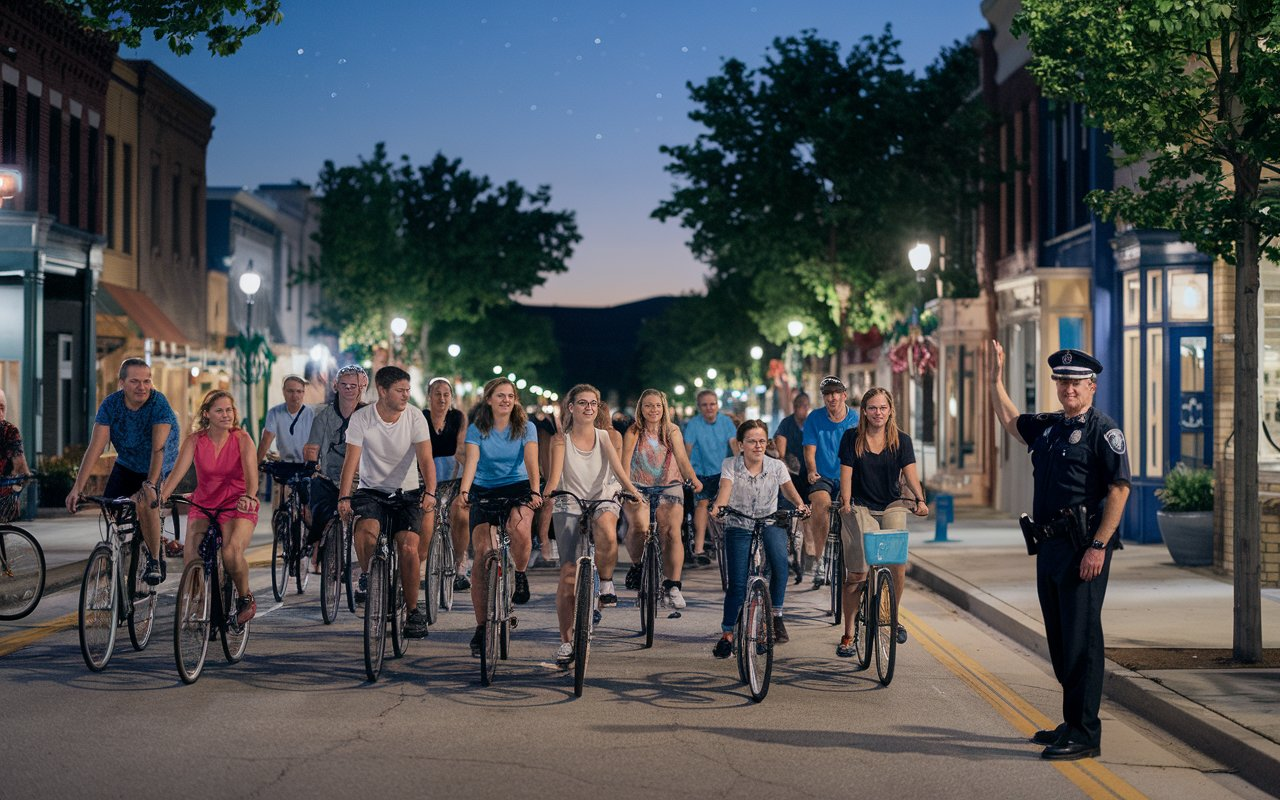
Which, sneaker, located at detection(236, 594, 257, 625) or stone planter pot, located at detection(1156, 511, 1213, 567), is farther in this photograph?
stone planter pot, located at detection(1156, 511, 1213, 567)

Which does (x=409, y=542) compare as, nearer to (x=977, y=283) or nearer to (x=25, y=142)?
(x=25, y=142)

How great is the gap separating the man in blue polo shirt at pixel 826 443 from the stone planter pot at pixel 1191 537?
4.70 m

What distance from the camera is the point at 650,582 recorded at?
12664mm

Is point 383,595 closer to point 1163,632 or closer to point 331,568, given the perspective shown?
point 331,568

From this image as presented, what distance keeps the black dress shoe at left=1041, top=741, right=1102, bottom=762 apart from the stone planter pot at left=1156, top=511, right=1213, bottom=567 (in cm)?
1015

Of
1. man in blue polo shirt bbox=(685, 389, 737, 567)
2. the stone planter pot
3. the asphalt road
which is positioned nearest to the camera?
the asphalt road

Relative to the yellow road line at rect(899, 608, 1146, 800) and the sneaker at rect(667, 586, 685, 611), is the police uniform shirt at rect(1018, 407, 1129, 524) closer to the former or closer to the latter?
the yellow road line at rect(899, 608, 1146, 800)

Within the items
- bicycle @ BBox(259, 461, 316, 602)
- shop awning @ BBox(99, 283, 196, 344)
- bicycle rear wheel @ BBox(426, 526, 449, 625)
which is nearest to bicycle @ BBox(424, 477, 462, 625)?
bicycle rear wheel @ BBox(426, 526, 449, 625)

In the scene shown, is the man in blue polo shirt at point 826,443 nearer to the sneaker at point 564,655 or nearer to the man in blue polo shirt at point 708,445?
the man in blue polo shirt at point 708,445

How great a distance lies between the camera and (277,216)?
185ft

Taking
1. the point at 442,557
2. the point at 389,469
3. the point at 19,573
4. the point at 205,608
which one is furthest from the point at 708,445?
the point at 205,608

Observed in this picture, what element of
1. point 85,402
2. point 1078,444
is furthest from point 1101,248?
point 85,402

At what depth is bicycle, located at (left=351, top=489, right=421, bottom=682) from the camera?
1055cm

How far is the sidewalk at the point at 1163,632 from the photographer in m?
8.80
